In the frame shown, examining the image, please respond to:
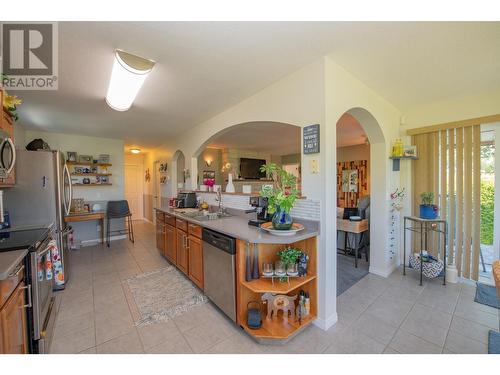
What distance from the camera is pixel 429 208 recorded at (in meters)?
2.55

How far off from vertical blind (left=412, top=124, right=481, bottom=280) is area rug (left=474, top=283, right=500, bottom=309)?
0.19 m

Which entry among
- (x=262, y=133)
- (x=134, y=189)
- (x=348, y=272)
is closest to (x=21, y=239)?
(x=348, y=272)

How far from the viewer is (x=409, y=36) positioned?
1436mm

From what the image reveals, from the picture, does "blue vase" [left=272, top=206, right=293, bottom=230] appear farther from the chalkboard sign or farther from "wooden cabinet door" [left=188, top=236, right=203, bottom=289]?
"wooden cabinet door" [left=188, top=236, right=203, bottom=289]

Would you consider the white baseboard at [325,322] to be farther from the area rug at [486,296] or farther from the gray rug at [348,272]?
the area rug at [486,296]

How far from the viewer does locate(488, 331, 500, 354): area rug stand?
146cm

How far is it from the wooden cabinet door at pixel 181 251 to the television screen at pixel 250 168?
12.7 ft

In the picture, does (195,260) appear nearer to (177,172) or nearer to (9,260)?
(9,260)

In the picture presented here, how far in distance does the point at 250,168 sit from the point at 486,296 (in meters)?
5.39

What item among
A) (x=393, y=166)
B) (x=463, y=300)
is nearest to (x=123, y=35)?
(x=393, y=166)

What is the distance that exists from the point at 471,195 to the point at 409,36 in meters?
2.25

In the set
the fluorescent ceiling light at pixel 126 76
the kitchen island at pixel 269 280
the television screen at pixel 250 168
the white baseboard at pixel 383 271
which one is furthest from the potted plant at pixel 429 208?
the television screen at pixel 250 168
